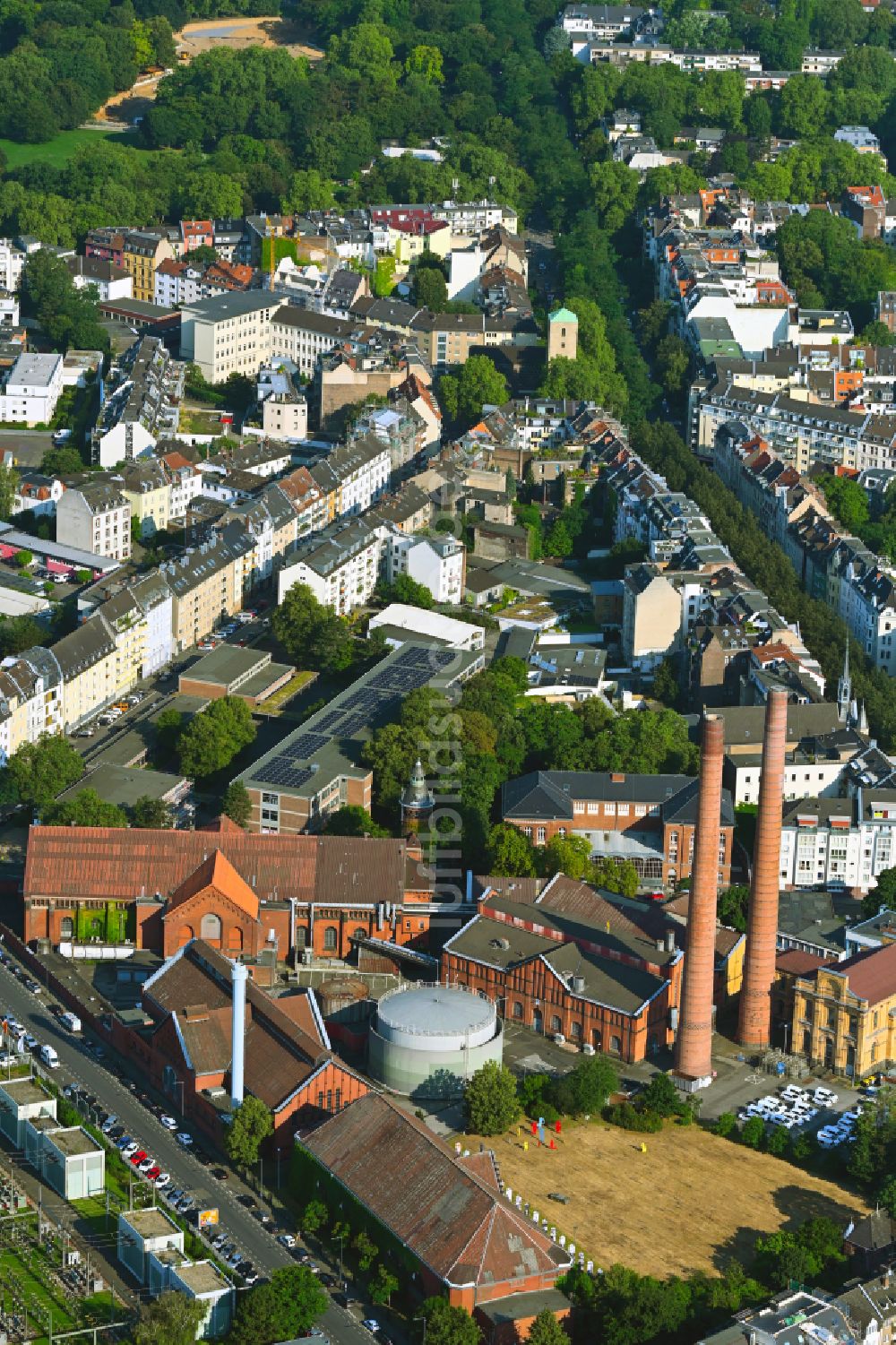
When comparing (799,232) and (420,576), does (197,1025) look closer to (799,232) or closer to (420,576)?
(420,576)

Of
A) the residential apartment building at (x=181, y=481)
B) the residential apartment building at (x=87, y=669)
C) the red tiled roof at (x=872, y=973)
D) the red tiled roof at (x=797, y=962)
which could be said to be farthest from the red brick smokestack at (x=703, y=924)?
the residential apartment building at (x=181, y=481)

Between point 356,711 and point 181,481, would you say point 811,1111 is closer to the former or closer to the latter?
point 356,711

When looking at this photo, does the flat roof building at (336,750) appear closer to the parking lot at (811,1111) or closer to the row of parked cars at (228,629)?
the row of parked cars at (228,629)

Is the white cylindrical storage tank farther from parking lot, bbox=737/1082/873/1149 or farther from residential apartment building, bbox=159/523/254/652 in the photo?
residential apartment building, bbox=159/523/254/652

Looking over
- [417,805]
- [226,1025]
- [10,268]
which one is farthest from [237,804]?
[10,268]

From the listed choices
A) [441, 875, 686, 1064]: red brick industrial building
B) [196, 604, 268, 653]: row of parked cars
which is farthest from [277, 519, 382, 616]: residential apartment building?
[441, 875, 686, 1064]: red brick industrial building

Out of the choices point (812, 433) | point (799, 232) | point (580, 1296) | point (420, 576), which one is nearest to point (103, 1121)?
point (580, 1296)

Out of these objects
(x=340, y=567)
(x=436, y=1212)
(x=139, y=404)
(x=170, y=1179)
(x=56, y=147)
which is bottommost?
(x=170, y=1179)
